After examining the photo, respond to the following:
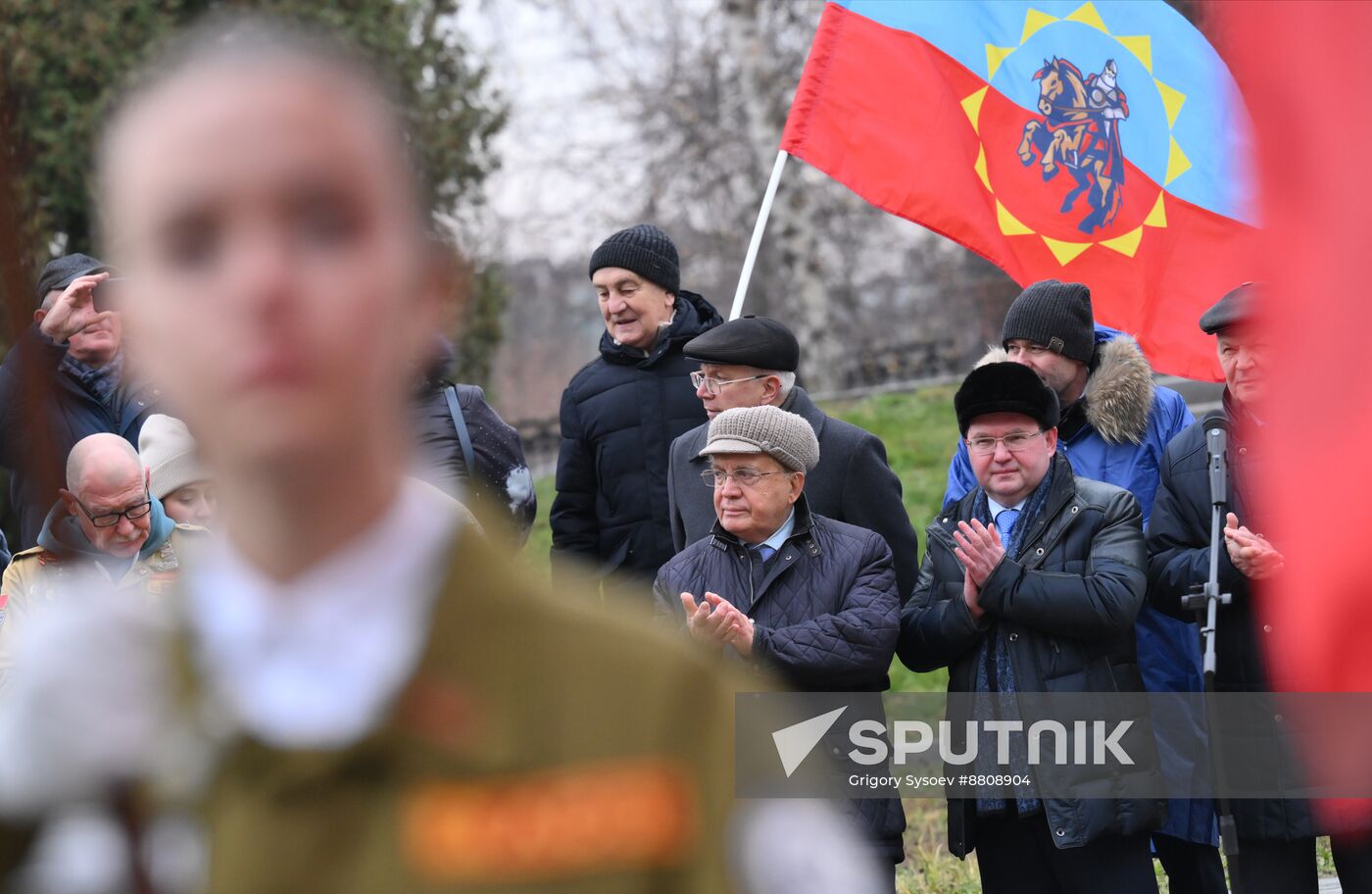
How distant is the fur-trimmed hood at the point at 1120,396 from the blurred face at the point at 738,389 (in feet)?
2.20

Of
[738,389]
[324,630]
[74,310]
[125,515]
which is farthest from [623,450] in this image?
[324,630]

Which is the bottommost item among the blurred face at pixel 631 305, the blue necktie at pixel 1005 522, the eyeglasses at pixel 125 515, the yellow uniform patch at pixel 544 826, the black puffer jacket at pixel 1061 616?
the black puffer jacket at pixel 1061 616

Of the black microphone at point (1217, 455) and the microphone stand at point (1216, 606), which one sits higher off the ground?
the black microphone at point (1217, 455)

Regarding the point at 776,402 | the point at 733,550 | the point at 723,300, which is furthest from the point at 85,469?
the point at 723,300

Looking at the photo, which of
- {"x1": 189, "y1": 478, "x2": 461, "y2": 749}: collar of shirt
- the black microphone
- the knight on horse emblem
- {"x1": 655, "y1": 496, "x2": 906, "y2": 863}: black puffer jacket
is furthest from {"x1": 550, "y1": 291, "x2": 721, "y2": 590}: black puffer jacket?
{"x1": 189, "y1": 478, "x2": 461, "y2": 749}: collar of shirt

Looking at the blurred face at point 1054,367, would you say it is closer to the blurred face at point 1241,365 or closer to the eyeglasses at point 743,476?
the blurred face at point 1241,365

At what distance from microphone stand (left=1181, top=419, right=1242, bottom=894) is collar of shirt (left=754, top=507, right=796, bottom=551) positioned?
1.09m

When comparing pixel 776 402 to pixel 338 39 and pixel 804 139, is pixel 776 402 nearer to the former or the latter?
pixel 804 139

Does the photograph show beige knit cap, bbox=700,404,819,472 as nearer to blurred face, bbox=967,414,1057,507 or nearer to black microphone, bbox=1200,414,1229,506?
blurred face, bbox=967,414,1057,507

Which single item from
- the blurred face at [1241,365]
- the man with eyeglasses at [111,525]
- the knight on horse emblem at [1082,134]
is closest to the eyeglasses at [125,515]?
the man with eyeglasses at [111,525]

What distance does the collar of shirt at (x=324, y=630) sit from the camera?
0.93 metres

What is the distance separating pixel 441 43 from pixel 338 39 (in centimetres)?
1509

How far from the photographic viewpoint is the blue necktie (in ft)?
15.1

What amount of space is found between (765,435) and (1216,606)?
130 cm
